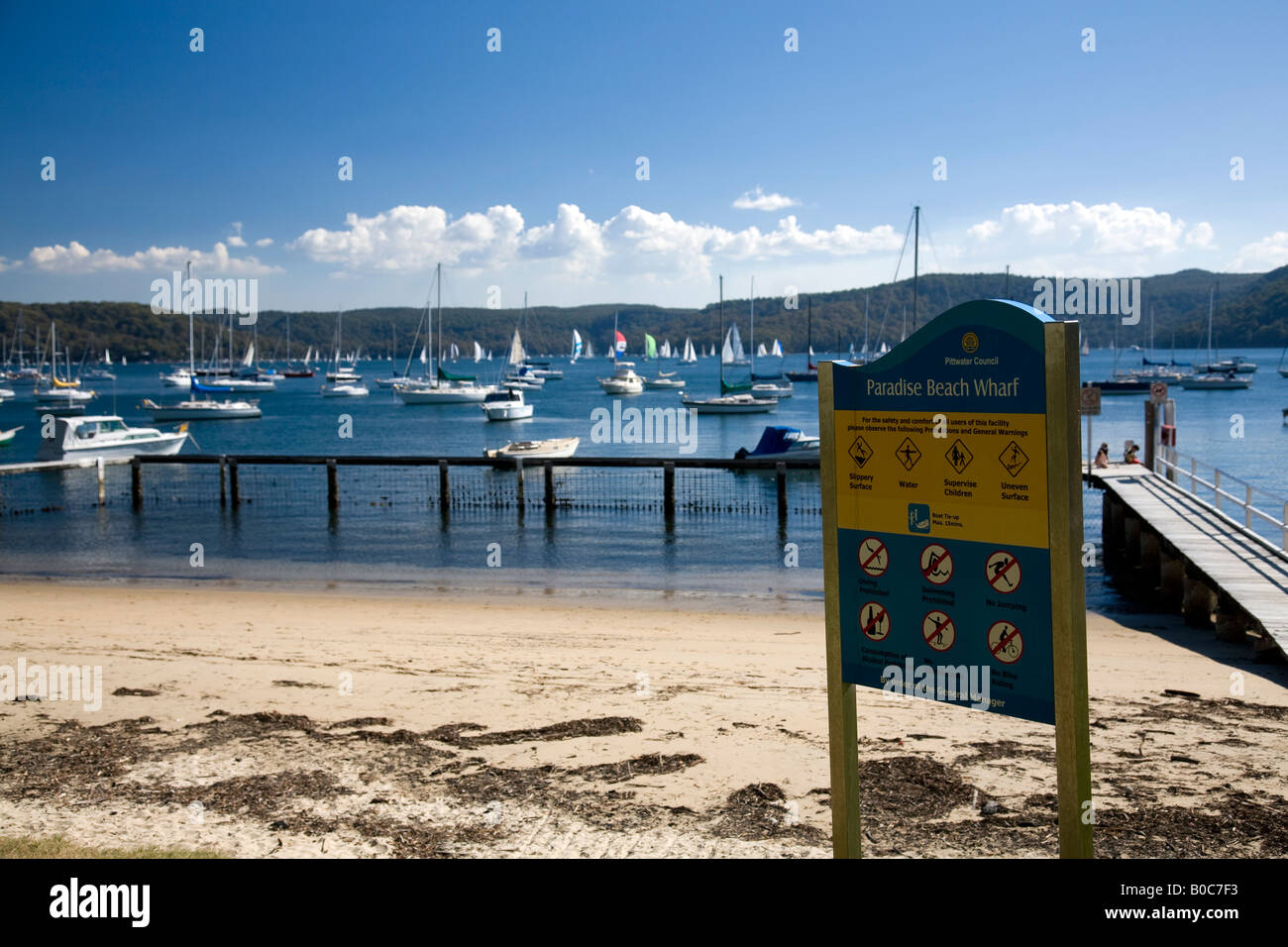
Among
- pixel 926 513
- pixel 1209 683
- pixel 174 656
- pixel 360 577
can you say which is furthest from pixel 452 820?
pixel 360 577

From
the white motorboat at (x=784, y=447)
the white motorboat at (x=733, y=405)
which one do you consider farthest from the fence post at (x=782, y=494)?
the white motorboat at (x=733, y=405)

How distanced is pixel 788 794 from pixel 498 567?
19165mm

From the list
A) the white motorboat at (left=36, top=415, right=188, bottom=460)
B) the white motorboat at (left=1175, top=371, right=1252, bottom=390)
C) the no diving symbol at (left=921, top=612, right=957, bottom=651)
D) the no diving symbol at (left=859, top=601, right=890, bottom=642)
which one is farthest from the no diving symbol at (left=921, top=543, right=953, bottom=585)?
the white motorboat at (left=1175, top=371, right=1252, bottom=390)

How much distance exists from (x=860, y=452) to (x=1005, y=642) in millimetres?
1114

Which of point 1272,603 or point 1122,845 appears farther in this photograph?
point 1272,603

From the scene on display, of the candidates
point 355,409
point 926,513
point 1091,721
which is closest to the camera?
point 926,513

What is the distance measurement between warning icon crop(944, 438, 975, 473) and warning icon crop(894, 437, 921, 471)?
15 centimetres

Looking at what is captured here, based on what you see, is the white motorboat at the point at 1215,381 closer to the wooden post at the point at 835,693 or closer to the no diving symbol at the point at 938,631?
the wooden post at the point at 835,693

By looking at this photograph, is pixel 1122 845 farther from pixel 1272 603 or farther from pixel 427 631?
pixel 427 631

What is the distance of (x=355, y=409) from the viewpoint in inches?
4594

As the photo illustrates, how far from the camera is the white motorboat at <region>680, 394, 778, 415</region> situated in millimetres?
88312

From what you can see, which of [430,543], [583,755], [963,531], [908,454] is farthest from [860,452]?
[430,543]

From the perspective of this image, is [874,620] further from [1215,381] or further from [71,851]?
[1215,381]

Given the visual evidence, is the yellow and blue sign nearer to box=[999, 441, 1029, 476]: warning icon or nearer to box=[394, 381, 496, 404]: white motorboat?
box=[999, 441, 1029, 476]: warning icon
